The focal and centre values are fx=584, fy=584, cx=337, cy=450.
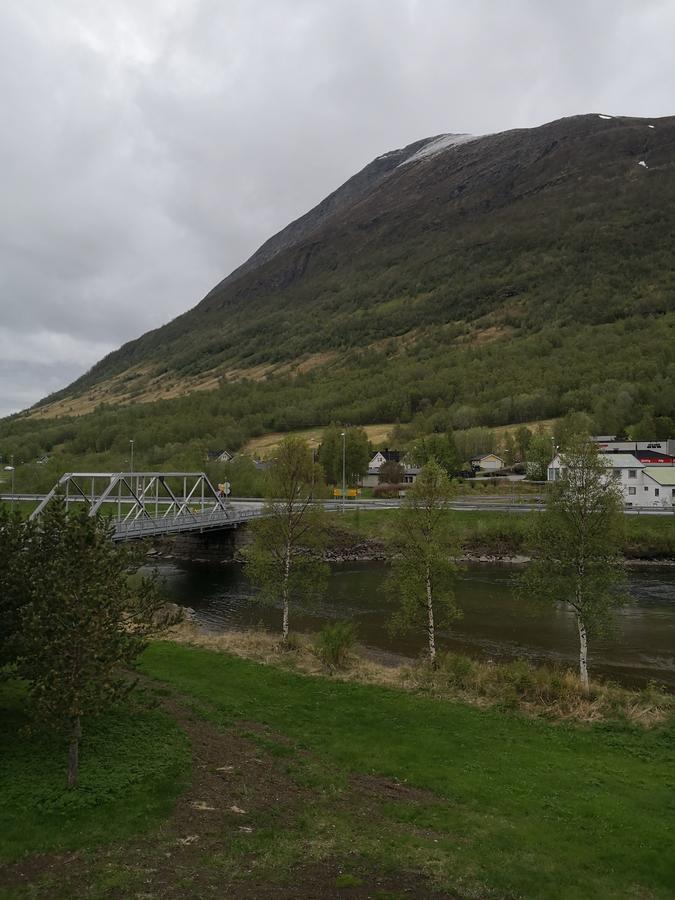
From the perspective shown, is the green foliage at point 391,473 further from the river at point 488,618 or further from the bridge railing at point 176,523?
the river at point 488,618

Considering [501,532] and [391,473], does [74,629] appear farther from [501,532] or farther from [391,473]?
[391,473]

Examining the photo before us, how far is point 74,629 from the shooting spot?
39.2 ft

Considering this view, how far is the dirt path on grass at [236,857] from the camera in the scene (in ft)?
32.0

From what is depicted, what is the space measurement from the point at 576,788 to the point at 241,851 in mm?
8452

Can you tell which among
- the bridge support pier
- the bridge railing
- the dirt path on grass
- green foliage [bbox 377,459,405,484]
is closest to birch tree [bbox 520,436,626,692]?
the dirt path on grass

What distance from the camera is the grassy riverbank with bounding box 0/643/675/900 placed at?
1026cm

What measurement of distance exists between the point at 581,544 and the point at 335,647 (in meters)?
11.9

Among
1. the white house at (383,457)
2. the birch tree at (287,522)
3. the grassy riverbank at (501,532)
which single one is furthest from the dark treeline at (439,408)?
→ the birch tree at (287,522)

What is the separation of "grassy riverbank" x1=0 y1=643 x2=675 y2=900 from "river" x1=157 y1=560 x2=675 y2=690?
42.8 feet

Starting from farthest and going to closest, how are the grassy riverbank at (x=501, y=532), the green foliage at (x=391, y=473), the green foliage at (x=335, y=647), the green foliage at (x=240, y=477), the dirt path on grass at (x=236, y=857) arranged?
the green foliage at (x=391, y=473), the green foliage at (x=240, y=477), the grassy riverbank at (x=501, y=532), the green foliage at (x=335, y=647), the dirt path on grass at (x=236, y=857)

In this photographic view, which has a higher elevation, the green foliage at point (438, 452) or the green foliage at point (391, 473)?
the green foliage at point (438, 452)

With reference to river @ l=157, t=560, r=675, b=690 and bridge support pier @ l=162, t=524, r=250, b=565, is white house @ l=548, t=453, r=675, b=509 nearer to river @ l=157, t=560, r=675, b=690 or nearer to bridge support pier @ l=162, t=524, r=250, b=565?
river @ l=157, t=560, r=675, b=690

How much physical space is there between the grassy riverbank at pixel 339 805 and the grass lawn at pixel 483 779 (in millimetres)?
48

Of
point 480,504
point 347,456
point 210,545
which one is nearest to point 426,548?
point 210,545
